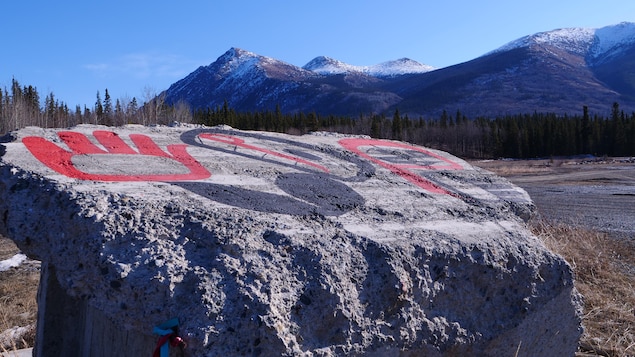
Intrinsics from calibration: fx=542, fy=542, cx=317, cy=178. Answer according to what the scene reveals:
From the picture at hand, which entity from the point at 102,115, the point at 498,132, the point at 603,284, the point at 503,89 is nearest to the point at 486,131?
the point at 498,132

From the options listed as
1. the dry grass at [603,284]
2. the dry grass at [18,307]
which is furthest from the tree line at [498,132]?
the dry grass at [603,284]

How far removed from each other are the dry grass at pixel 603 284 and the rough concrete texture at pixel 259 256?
1386 mm

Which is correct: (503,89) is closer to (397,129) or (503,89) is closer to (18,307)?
(397,129)

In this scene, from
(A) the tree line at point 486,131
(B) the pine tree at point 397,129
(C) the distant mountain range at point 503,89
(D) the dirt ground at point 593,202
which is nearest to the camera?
(D) the dirt ground at point 593,202

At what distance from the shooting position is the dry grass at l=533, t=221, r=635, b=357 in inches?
178

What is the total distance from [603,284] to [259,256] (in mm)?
5341

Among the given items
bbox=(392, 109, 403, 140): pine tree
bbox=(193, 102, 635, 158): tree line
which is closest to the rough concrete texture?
bbox=(193, 102, 635, 158): tree line

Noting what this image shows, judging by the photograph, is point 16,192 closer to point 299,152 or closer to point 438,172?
point 299,152

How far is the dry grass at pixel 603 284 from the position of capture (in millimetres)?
→ 4520

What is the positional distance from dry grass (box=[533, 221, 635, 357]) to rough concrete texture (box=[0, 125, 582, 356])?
1386mm

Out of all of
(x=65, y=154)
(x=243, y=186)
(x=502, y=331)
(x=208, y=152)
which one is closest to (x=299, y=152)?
(x=208, y=152)

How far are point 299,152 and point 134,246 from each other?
212 cm

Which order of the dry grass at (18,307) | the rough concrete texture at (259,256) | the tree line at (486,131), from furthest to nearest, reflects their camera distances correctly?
the tree line at (486,131), the dry grass at (18,307), the rough concrete texture at (259,256)

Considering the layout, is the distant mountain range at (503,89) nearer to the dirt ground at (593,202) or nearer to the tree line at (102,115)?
the tree line at (102,115)
